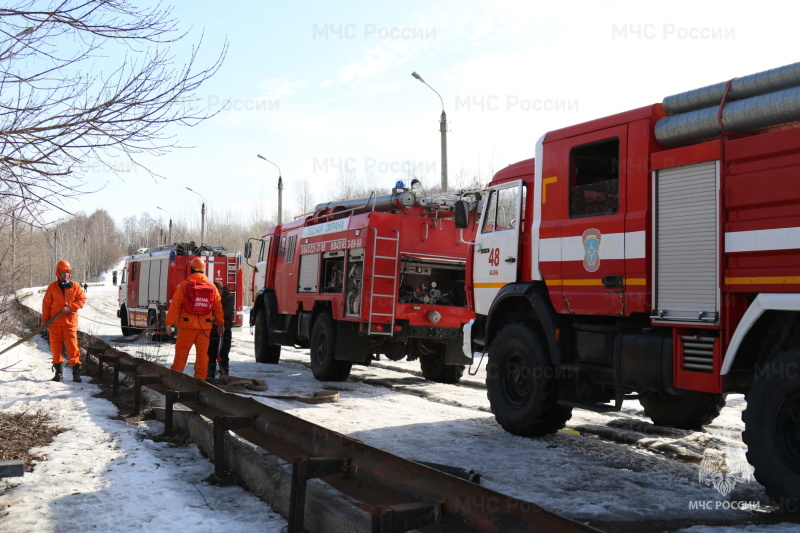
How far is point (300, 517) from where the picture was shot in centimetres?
408

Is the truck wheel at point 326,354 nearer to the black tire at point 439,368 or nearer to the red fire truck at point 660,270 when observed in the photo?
the black tire at point 439,368

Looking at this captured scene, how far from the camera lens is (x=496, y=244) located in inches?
328

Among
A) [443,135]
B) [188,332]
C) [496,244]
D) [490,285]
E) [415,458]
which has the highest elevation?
[443,135]

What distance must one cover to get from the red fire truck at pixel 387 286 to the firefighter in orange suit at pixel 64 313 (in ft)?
12.9

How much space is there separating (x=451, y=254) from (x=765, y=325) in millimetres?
7274

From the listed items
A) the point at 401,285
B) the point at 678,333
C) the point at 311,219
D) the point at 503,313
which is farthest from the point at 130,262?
the point at 678,333

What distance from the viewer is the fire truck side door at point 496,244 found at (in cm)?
802

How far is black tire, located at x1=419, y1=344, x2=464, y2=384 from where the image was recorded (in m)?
12.7

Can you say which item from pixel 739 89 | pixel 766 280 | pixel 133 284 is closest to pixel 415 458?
pixel 766 280

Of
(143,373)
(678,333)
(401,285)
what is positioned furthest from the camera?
(401,285)

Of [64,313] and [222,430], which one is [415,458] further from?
[64,313]

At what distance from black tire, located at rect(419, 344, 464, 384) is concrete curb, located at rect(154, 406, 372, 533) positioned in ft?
22.0

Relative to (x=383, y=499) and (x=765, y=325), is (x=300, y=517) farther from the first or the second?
(x=765, y=325)

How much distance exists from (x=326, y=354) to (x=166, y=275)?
1067cm
